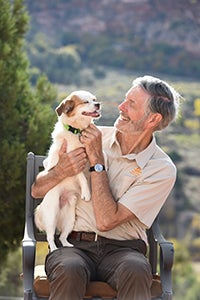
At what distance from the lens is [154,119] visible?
146 inches

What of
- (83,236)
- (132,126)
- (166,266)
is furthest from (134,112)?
(166,266)

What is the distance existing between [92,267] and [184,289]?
17.5 feet

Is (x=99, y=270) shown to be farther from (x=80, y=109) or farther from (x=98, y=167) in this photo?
(x=80, y=109)

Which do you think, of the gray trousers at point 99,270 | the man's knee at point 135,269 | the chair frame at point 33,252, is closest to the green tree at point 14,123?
the chair frame at point 33,252

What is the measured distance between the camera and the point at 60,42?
40.2 feet

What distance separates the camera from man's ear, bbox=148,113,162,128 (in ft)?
12.2

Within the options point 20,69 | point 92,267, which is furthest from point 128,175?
point 20,69

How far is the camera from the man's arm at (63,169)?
3.71 metres

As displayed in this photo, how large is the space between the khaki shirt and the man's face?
0.36ft

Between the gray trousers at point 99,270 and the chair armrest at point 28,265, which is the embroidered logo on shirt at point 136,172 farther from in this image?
the chair armrest at point 28,265

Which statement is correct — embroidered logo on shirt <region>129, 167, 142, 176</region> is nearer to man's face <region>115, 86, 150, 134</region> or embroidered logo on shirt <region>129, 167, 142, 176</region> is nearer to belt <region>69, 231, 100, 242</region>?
man's face <region>115, 86, 150, 134</region>

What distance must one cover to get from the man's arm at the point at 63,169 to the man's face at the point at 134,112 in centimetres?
23

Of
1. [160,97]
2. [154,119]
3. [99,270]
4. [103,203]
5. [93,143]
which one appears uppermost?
[160,97]

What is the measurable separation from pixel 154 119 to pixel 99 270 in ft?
2.45
